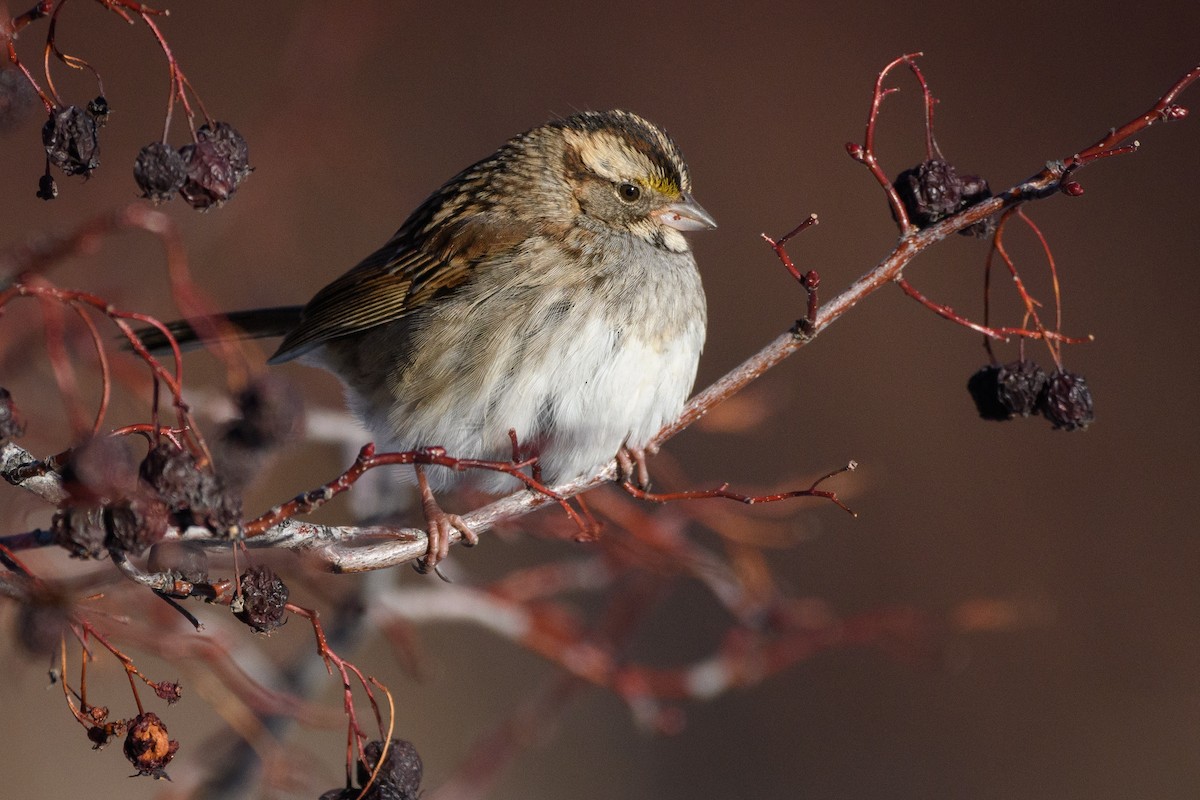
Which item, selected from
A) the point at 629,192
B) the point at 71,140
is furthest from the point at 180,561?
the point at 629,192

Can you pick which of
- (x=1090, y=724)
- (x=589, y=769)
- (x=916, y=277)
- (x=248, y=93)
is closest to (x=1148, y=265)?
(x=916, y=277)

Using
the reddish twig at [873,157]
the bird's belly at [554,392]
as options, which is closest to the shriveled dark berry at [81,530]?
the reddish twig at [873,157]

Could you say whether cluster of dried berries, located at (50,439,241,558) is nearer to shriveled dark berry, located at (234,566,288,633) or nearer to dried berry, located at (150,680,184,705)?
shriveled dark berry, located at (234,566,288,633)

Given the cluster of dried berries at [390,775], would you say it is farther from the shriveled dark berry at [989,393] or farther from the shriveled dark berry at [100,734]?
the shriveled dark berry at [989,393]

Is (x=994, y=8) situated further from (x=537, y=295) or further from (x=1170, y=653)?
(x=537, y=295)

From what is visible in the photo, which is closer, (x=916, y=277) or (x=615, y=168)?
(x=615, y=168)

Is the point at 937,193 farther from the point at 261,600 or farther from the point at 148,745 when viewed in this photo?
the point at 148,745

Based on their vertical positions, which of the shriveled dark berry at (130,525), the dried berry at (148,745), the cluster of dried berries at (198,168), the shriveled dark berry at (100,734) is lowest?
the shriveled dark berry at (100,734)

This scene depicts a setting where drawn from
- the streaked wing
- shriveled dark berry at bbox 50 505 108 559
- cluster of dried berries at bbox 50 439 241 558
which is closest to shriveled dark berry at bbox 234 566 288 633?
cluster of dried berries at bbox 50 439 241 558
